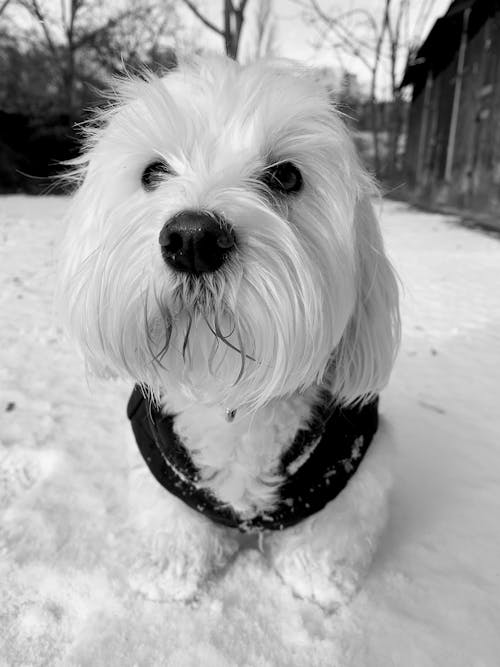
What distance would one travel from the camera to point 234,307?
1.04 meters

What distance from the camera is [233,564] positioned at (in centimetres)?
163

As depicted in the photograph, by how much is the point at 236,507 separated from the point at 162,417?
0.35 meters

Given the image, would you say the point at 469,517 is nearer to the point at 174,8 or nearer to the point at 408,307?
the point at 408,307

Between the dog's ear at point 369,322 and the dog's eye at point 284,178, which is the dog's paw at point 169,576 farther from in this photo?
the dog's eye at point 284,178

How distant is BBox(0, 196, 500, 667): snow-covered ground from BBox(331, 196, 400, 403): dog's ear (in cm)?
49

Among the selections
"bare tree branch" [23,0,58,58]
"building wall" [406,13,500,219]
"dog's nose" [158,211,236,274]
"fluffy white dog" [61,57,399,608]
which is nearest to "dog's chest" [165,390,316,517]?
"fluffy white dog" [61,57,399,608]

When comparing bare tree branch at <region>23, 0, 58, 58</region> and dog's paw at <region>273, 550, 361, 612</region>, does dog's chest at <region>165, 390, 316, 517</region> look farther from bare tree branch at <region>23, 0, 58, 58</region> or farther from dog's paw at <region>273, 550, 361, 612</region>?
bare tree branch at <region>23, 0, 58, 58</region>

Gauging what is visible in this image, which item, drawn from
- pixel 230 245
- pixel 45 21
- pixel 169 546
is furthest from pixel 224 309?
pixel 45 21

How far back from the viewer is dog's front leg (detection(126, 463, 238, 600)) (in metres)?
1.50

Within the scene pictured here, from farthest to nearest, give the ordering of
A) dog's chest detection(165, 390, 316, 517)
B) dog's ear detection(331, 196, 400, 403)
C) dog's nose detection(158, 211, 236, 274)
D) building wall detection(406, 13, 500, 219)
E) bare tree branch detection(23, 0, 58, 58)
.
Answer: bare tree branch detection(23, 0, 58, 58) → building wall detection(406, 13, 500, 219) → dog's chest detection(165, 390, 316, 517) → dog's ear detection(331, 196, 400, 403) → dog's nose detection(158, 211, 236, 274)

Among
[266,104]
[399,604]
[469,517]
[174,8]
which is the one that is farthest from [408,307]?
[174,8]

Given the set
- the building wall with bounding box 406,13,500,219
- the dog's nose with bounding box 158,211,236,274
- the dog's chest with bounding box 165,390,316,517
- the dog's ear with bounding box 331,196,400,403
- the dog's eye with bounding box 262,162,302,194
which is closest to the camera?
the dog's nose with bounding box 158,211,236,274

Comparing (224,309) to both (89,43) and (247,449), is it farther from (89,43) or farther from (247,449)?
(89,43)

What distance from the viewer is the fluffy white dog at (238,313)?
105cm
